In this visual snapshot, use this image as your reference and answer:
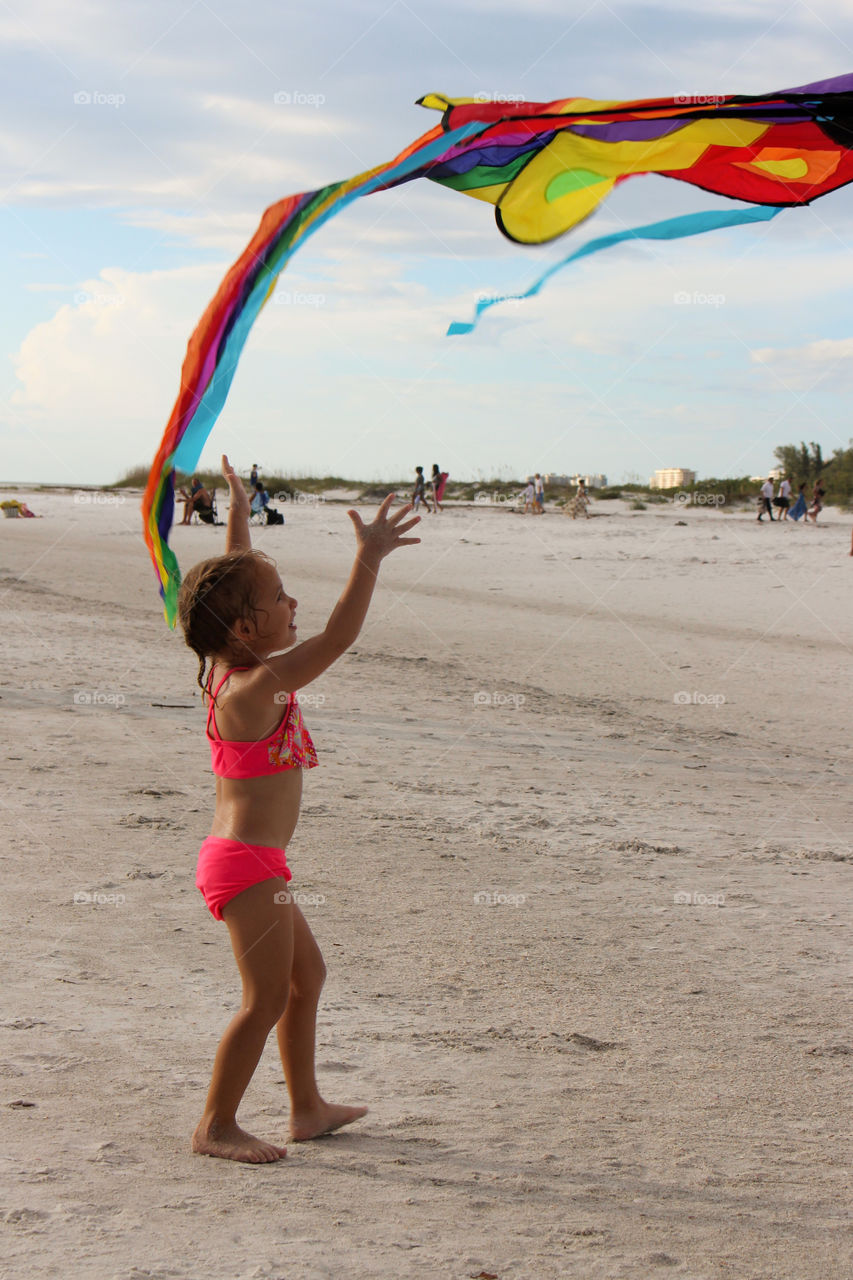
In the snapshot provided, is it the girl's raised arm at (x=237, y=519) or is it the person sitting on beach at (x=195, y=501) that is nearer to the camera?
the girl's raised arm at (x=237, y=519)

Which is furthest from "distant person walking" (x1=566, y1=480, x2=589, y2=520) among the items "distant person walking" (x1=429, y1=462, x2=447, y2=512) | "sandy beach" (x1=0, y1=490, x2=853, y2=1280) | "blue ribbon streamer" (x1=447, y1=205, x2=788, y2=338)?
"blue ribbon streamer" (x1=447, y1=205, x2=788, y2=338)

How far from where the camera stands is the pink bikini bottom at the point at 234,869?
2.94 m

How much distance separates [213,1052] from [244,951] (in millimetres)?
776

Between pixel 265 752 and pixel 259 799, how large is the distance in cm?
12

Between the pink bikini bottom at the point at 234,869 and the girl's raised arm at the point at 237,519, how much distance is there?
88cm

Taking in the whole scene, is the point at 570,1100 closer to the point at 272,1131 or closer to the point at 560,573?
the point at 272,1131

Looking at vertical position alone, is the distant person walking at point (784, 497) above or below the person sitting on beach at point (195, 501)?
above

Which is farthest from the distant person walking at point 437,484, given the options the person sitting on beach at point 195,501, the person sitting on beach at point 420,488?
the person sitting on beach at point 195,501

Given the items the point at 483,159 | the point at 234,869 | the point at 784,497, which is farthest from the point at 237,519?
the point at 784,497

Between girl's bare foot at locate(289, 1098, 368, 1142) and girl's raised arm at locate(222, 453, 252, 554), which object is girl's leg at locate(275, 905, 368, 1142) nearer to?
girl's bare foot at locate(289, 1098, 368, 1142)

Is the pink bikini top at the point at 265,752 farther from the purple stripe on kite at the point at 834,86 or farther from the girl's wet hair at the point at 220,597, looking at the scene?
the purple stripe on kite at the point at 834,86

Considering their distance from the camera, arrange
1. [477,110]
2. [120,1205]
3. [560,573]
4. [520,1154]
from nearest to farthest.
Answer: [120,1205]
[520,1154]
[477,110]
[560,573]

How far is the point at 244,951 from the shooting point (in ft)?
9.60

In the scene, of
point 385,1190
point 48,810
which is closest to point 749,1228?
point 385,1190
